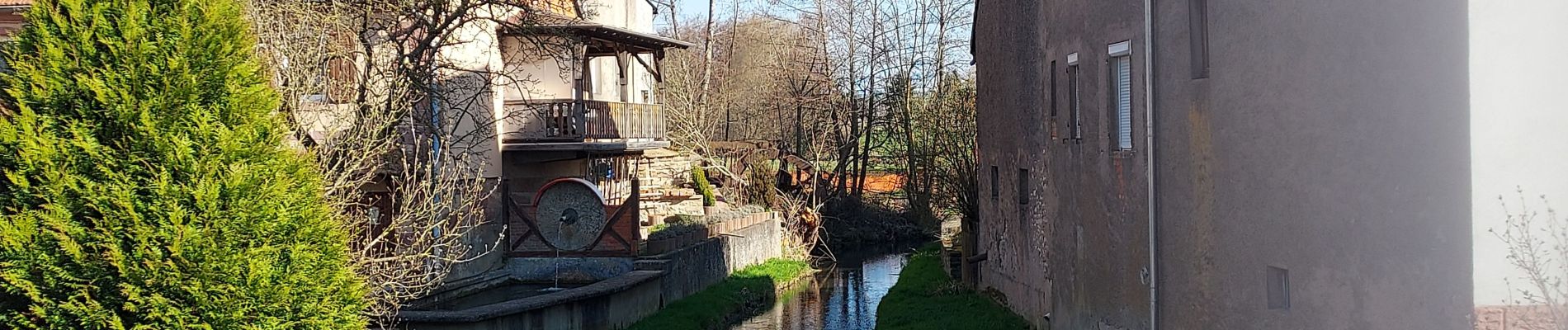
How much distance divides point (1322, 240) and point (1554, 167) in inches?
62.0

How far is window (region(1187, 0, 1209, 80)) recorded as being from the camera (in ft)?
29.7

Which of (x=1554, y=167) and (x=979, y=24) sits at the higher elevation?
(x=979, y=24)

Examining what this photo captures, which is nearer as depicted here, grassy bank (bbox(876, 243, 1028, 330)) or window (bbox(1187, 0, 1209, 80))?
window (bbox(1187, 0, 1209, 80))

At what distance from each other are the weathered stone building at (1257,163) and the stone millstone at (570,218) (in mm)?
7657

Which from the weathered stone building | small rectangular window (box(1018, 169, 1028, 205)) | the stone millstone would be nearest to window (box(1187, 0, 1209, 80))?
the weathered stone building

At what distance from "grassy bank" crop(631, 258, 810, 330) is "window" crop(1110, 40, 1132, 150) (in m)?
7.85

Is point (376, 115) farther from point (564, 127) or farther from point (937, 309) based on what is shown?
point (564, 127)

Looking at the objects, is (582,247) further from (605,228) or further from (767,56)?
(767,56)

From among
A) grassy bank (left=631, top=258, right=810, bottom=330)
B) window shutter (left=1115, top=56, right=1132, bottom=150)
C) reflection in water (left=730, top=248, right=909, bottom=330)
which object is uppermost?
window shutter (left=1115, top=56, right=1132, bottom=150)

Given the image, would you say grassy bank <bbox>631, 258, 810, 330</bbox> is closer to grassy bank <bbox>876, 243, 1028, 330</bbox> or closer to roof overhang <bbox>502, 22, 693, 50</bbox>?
grassy bank <bbox>876, 243, 1028, 330</bbox>

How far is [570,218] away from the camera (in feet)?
63.9

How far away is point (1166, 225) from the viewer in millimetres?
9906

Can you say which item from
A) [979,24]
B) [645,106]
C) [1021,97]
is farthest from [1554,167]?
[645,106]

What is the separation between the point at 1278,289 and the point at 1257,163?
777mm
